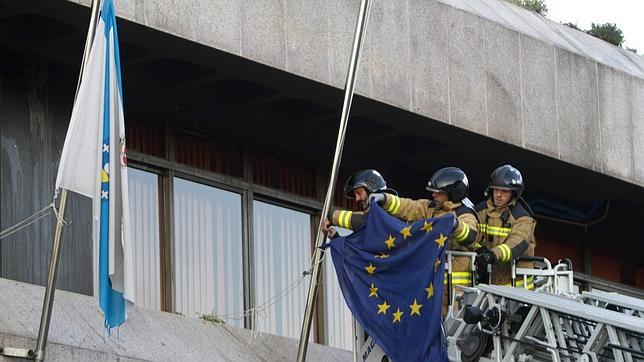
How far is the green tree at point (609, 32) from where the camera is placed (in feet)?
92.4

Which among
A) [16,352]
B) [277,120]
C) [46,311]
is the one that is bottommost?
[16,352]

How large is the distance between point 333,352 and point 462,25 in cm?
459

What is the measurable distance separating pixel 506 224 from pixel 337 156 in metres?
1.94

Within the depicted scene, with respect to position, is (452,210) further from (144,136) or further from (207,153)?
(207,153)

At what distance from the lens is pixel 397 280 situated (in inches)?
638

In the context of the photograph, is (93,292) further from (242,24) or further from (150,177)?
(242,24)

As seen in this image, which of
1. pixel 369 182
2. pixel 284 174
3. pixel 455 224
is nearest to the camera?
pixel 455 224

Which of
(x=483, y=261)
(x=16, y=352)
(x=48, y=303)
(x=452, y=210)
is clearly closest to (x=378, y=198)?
(x=452, y=210)

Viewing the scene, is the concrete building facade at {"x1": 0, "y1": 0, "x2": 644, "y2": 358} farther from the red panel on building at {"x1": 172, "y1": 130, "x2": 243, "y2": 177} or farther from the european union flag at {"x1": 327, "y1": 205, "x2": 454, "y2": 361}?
the european union flag at {"x1": 327, "y1": 205, "x2": 454, "y2": 361}

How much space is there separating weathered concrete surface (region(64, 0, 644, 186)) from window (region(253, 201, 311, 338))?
8.09ft

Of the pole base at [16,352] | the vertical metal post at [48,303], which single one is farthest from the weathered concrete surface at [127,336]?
the vertical metal post at [48,303]

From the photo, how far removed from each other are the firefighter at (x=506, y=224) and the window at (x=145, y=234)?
4.22 m

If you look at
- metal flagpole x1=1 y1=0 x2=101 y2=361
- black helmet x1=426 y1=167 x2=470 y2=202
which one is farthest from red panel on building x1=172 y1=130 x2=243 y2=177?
metal flagpole x1=1 y1=0 x2=101 y2=361

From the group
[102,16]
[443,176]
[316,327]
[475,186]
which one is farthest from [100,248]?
[475,186]
